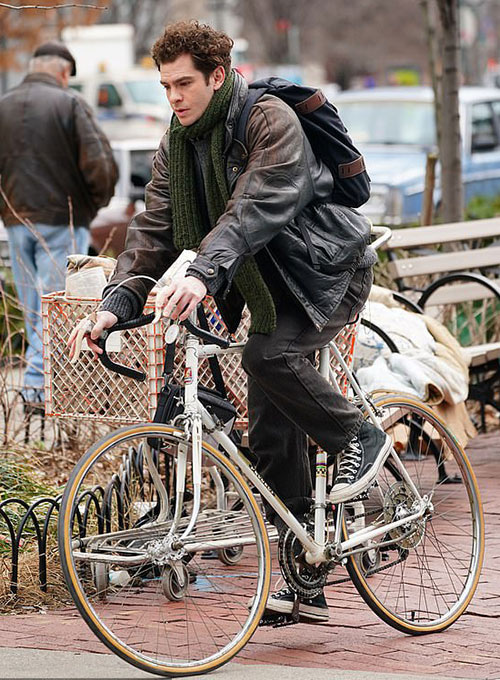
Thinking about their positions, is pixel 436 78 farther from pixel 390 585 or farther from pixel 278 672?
pixel 278 672

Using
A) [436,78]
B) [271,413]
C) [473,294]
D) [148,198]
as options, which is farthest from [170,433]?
[436,78]

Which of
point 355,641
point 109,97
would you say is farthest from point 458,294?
point 109,97

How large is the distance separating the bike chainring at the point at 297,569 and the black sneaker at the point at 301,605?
0.05 m

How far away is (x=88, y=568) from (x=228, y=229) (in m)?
1.43

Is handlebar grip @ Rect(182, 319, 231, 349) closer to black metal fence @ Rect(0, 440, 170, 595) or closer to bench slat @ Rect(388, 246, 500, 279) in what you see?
black metal fence @ Rect(0, 440, 170, 595)

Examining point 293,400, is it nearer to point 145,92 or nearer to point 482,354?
point 482,354

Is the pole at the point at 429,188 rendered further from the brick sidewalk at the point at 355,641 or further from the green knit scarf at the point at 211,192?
the green knit scarf at the point at 211,192

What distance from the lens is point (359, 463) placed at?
14.6 ft

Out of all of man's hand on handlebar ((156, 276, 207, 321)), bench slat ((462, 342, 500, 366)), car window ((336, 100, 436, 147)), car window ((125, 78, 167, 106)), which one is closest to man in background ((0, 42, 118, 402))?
bench slat ((462, 342, 500, 366))

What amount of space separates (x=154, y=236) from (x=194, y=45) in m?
0.65

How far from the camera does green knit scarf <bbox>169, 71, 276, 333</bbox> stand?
13.6 ft

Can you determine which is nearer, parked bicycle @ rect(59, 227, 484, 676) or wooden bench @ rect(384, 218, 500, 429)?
parked bicycle @ rect(59, 227, 484, 676)

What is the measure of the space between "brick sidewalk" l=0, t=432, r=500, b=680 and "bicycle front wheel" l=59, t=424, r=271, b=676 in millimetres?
163

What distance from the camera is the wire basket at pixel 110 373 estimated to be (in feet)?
16.6
